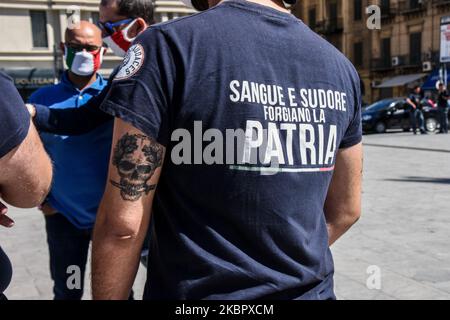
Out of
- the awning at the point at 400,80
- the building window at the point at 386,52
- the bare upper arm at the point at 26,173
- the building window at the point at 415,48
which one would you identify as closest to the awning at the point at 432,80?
the awning at the point at 400,80

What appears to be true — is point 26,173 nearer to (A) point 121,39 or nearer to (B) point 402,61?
(A) point 121,39

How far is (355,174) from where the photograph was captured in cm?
176

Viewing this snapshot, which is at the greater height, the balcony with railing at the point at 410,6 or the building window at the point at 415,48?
the balcony with railing at the point at 410,6

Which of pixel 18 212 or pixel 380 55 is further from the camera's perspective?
pixel 380 55

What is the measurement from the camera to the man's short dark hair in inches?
104

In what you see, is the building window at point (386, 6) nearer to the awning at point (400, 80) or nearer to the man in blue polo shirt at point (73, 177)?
the awning at point (400, 80)

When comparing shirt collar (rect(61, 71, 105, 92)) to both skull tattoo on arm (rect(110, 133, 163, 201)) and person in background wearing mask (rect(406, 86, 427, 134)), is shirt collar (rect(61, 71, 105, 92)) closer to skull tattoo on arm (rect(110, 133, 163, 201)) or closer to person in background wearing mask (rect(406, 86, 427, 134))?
skull tattoo on arm (rect(110, 133, 163, 201))

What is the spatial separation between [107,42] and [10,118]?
1.61 meters

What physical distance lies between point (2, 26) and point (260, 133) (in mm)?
29822

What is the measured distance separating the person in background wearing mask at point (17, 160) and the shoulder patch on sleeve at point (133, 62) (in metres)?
0.26

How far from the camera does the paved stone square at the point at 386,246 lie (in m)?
4.04
